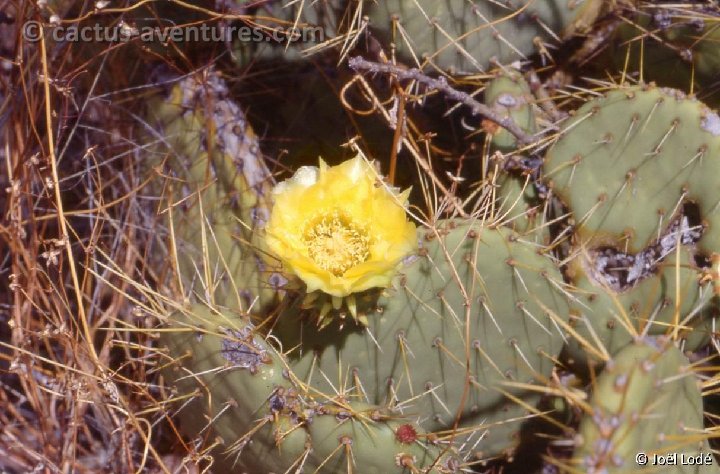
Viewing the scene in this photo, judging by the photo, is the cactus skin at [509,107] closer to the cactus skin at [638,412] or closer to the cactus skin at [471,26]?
the cactus skin at [471,26]

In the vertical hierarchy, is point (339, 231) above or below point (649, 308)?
above

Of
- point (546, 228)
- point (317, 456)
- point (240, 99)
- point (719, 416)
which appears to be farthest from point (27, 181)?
point (719, 416)

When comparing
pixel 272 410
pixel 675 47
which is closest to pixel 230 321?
pixel 272 410

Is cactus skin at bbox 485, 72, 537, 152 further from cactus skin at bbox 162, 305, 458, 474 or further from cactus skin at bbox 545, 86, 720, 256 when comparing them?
cactus skin at bbox 162, 305, 458, 474

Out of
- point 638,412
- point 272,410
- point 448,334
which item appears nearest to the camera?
point 638,412

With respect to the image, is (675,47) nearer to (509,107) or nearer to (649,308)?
(509,107)

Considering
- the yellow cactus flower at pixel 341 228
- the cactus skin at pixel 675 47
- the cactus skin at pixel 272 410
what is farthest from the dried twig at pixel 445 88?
the cactus skin at pixel 272 410

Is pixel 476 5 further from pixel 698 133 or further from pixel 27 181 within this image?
pixel 27 181
